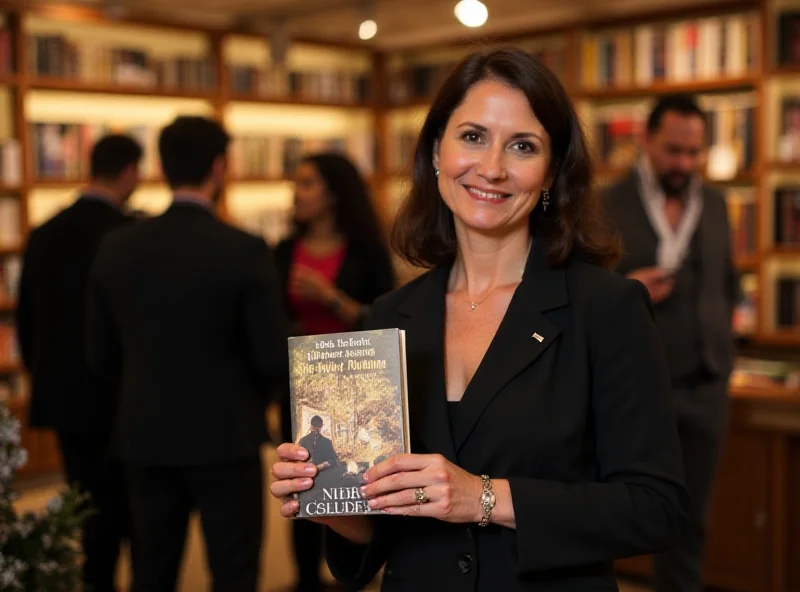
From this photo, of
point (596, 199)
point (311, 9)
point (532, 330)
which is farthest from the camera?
point (311, 9)

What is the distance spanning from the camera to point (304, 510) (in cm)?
149

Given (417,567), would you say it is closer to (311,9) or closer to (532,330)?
(532,330)

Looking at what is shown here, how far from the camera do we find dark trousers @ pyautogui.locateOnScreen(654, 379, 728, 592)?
3240 millimetres

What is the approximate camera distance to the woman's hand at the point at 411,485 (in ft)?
4.66

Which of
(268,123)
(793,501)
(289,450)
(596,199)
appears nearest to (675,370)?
(793,501)

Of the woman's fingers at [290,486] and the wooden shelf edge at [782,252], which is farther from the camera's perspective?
the wooden shelf edge at [782,252]

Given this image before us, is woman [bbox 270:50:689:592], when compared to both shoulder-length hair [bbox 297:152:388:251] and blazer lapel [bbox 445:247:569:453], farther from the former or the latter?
shoulder-length hair [bbox 297:152:388:251]

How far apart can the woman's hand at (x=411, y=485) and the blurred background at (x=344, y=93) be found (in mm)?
2856

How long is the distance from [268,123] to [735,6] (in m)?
3.40

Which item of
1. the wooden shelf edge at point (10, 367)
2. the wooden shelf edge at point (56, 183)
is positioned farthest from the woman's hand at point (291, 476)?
the wooden shelf edge at point (56, 183)

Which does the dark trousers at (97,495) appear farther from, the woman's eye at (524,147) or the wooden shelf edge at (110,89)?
the wooden shelf edge at (110,89)

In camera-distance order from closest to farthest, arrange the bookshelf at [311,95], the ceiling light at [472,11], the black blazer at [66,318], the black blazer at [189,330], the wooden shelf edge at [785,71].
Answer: the black blazer at [189,330], the black blazer at [66,318], the ceiling light at [472,11], the wooden shelf edge at [785,71], the bookshelf at [311,95]

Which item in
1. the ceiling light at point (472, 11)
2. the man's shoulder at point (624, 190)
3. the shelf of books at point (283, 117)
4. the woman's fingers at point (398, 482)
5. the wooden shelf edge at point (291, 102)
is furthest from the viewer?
the shelf of books at point (283, 117)

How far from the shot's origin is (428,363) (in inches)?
66.7
